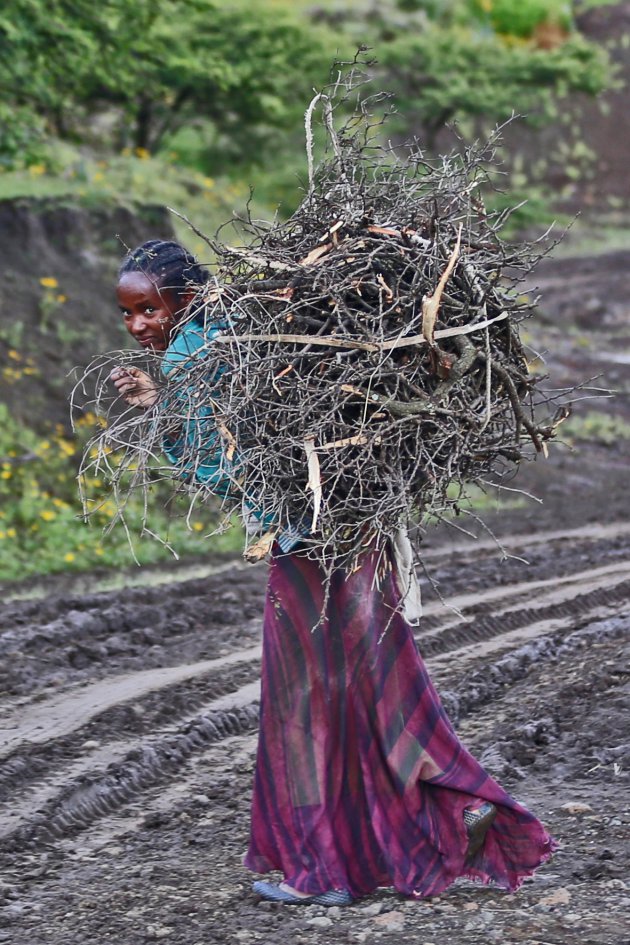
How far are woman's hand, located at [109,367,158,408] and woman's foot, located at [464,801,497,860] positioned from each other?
1.34m

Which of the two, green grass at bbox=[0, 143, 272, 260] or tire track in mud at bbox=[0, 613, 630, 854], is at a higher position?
green grass at bbox=[0, 143, 272, 260]

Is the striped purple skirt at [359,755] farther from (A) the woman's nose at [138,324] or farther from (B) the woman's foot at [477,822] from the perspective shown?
(A) the woman's nose at [138,324]

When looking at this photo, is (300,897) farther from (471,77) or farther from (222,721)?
(471,77)

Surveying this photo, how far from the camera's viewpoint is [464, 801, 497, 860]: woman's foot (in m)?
3.42

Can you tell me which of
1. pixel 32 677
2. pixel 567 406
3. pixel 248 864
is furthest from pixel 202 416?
pixel 32 677

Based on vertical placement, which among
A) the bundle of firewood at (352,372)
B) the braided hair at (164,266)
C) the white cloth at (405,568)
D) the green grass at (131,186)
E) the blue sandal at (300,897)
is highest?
the green grass at (131,186)

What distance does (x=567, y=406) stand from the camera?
3.30 metres

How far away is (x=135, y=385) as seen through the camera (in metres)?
3.38

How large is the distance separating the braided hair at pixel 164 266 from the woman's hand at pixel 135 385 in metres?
0.25

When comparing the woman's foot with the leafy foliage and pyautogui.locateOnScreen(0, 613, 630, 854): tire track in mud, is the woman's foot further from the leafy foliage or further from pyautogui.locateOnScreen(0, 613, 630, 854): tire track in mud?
the leafy foliage

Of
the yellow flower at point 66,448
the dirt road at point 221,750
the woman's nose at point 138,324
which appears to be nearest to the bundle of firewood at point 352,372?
the woman's nose at point 138,324

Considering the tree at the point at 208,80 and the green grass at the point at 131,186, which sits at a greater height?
the tree at the point at 208,80

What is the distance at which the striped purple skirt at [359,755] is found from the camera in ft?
11.3

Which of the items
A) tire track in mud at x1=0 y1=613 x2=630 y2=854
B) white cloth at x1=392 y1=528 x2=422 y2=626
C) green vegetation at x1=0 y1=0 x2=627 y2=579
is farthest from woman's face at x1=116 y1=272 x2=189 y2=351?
green vegetation at x1=0 y1=0 x2=627 y2=579
